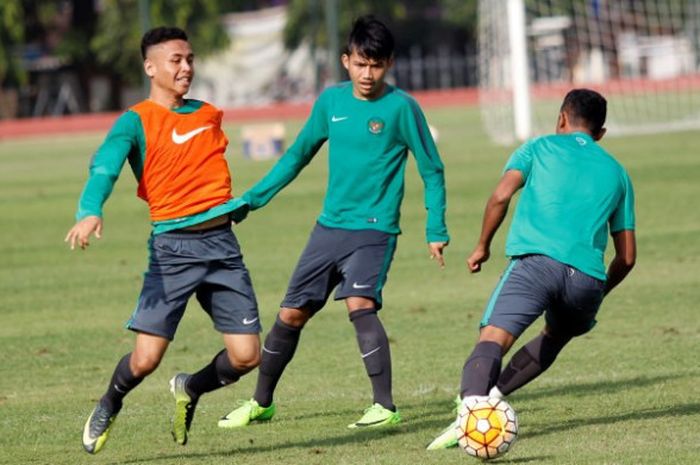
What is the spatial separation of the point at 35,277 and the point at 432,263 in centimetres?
394

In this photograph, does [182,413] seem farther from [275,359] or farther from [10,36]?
[10,36]

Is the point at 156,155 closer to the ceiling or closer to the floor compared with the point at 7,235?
closer to the ceiling

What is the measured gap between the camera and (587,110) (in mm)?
6992

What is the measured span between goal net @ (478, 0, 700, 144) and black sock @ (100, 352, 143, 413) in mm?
20688

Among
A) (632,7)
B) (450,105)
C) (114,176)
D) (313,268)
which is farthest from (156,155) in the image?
(450,105)

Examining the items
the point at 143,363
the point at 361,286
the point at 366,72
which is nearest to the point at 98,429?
the point at 143,363

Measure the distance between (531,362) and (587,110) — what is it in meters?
1.31

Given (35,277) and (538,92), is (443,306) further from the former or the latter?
(538,92)

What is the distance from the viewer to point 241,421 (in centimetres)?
793

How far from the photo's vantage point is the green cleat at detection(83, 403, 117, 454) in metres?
6.95

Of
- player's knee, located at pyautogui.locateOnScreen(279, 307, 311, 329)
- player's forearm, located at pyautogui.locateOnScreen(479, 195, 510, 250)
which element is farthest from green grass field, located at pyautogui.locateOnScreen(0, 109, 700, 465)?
player's forearm, located at pyautogui.locateOnScreen(479, 195, 510, 250)

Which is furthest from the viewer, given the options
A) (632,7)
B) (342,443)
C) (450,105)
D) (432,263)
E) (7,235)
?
(450,105)

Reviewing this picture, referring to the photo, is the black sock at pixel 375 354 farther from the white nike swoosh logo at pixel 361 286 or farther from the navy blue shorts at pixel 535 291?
the navy blue shorts at pixel 535 291

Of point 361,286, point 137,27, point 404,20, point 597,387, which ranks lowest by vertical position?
point 597,387
